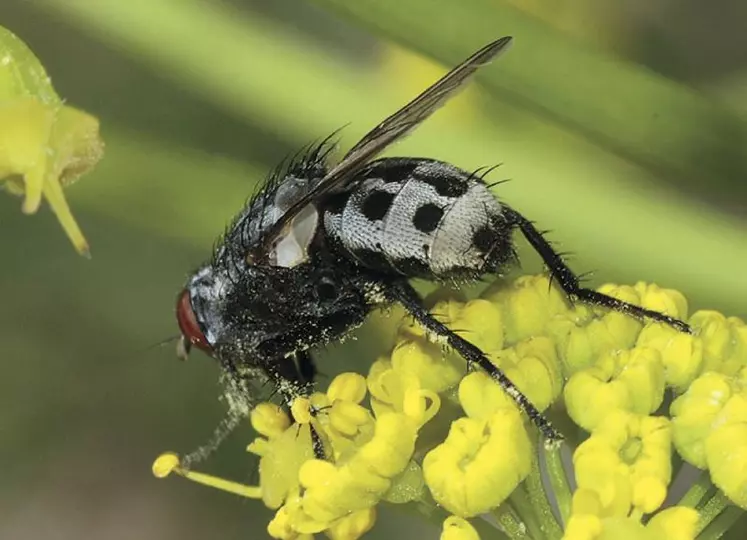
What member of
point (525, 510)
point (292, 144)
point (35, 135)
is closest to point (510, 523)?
point (525, 510)

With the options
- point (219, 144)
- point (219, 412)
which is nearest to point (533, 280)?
point (219, 144)

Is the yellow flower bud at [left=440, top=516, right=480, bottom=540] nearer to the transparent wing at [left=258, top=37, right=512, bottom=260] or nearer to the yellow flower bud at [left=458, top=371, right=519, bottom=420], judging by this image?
the yellow flower bud at [left=458, top=371, right=519, bottom=420]

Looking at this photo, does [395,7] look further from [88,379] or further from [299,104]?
[88,379]

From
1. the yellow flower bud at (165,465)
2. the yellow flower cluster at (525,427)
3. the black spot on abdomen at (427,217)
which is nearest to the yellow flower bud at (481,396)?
the yellow flower cluster at (525,427)

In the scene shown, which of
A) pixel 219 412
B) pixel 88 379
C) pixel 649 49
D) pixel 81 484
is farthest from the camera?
pixel 81 484

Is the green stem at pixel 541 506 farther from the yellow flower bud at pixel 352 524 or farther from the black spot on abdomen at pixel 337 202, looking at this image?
the black spot on abdomen at pixel 337 202
